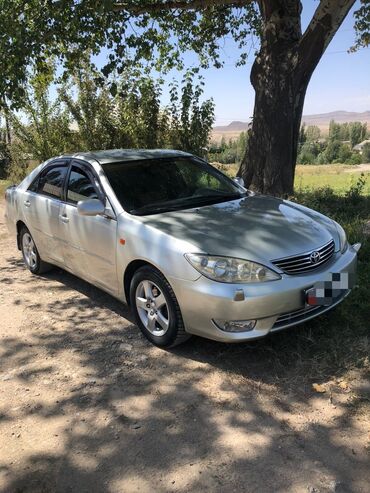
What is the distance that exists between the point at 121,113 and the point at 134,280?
8.61 metres

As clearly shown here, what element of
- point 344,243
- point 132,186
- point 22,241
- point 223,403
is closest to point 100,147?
point 22,241

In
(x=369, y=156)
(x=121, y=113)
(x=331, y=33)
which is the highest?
(x=331, y=33)

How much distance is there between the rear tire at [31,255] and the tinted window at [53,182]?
747 mm

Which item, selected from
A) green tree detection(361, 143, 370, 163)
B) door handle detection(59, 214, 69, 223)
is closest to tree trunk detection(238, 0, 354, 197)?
door handle detection(59, 214, 69, 223)

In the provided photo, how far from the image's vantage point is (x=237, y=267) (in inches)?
134

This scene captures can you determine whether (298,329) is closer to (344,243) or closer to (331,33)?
(344,243)

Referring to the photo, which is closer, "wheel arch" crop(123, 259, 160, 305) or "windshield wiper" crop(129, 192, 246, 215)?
"wheel arch" crop(123, 259, 160, 305)

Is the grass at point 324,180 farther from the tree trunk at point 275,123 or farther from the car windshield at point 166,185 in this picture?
the car windshield at point 166,185

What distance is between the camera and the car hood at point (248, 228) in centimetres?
354

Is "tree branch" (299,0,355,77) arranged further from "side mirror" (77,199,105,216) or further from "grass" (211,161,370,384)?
"side mirror" (77,199,105,216)

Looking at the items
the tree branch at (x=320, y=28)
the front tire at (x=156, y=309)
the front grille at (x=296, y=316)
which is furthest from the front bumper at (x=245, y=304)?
the tree branch at (x=320, y=28)

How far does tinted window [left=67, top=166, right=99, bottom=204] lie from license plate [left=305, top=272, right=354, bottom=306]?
2223mm

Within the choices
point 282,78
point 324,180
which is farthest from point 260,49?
point 324,180

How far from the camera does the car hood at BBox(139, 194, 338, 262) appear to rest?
3539 mm
